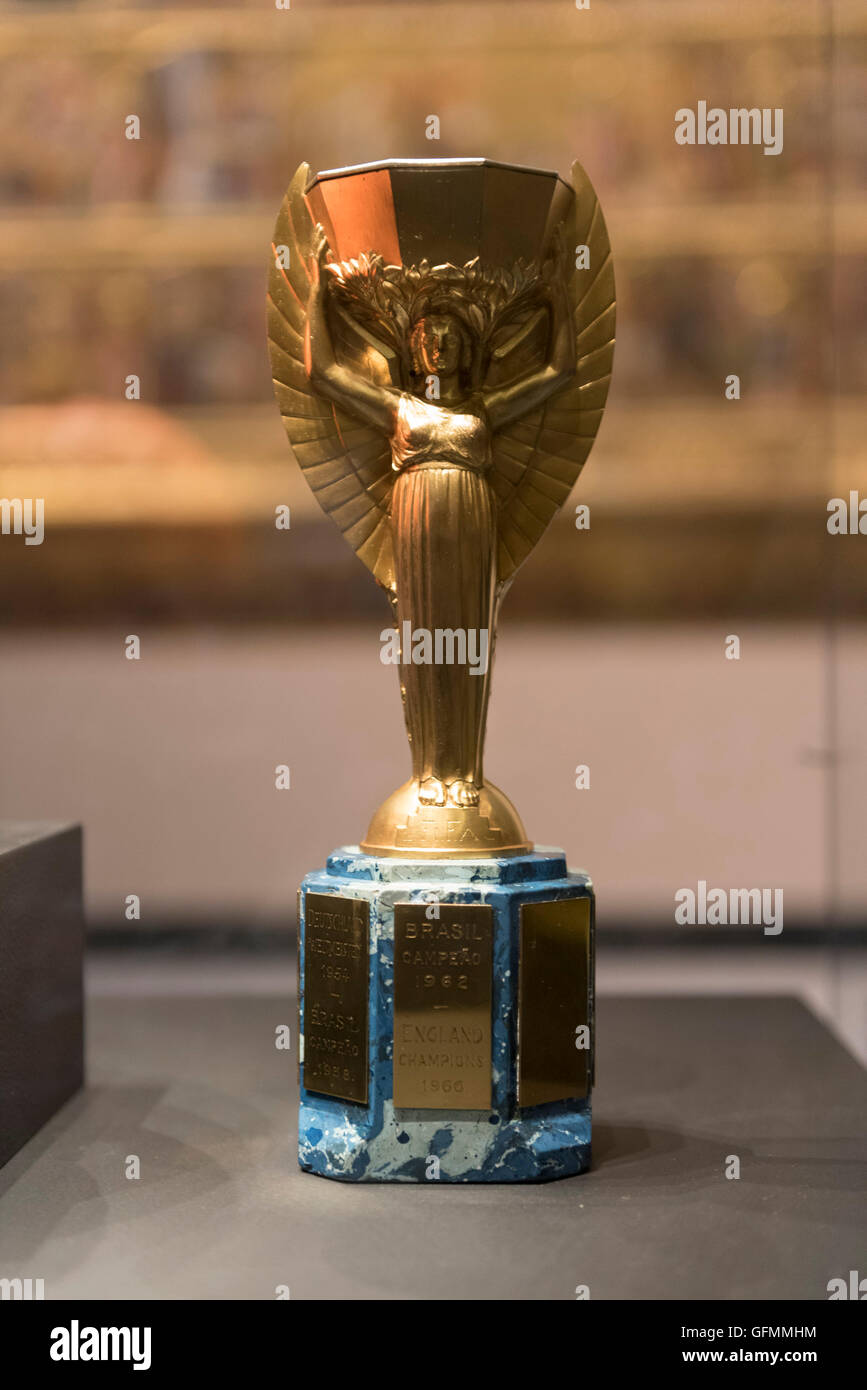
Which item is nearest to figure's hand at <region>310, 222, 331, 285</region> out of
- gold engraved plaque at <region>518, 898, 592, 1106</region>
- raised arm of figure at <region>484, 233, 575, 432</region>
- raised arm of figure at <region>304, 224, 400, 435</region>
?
raised arm of figure at <region>304, 224, 400, 435</region>

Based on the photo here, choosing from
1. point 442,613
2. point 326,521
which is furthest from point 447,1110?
point 326,521

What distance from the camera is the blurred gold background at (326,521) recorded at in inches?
157

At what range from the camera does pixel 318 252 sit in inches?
96.4

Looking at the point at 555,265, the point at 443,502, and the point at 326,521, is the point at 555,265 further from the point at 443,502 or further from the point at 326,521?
the point at 326,521

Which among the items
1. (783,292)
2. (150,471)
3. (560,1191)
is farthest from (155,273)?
(560,1191)

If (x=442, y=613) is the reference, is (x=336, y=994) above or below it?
below

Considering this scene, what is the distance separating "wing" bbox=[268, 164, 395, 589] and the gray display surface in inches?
42.2

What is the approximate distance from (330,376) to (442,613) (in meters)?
0.45

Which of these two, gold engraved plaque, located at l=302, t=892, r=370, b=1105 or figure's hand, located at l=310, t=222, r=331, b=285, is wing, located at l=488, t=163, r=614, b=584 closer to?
figure's hand, located at l=310, t=222, r=331, b=285

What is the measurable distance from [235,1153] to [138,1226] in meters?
0.37

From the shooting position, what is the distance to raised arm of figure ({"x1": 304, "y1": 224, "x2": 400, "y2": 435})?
2.44 meters

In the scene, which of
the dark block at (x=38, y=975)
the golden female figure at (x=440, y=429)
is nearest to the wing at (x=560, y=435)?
the golden female figure at (x=440, y=429)
